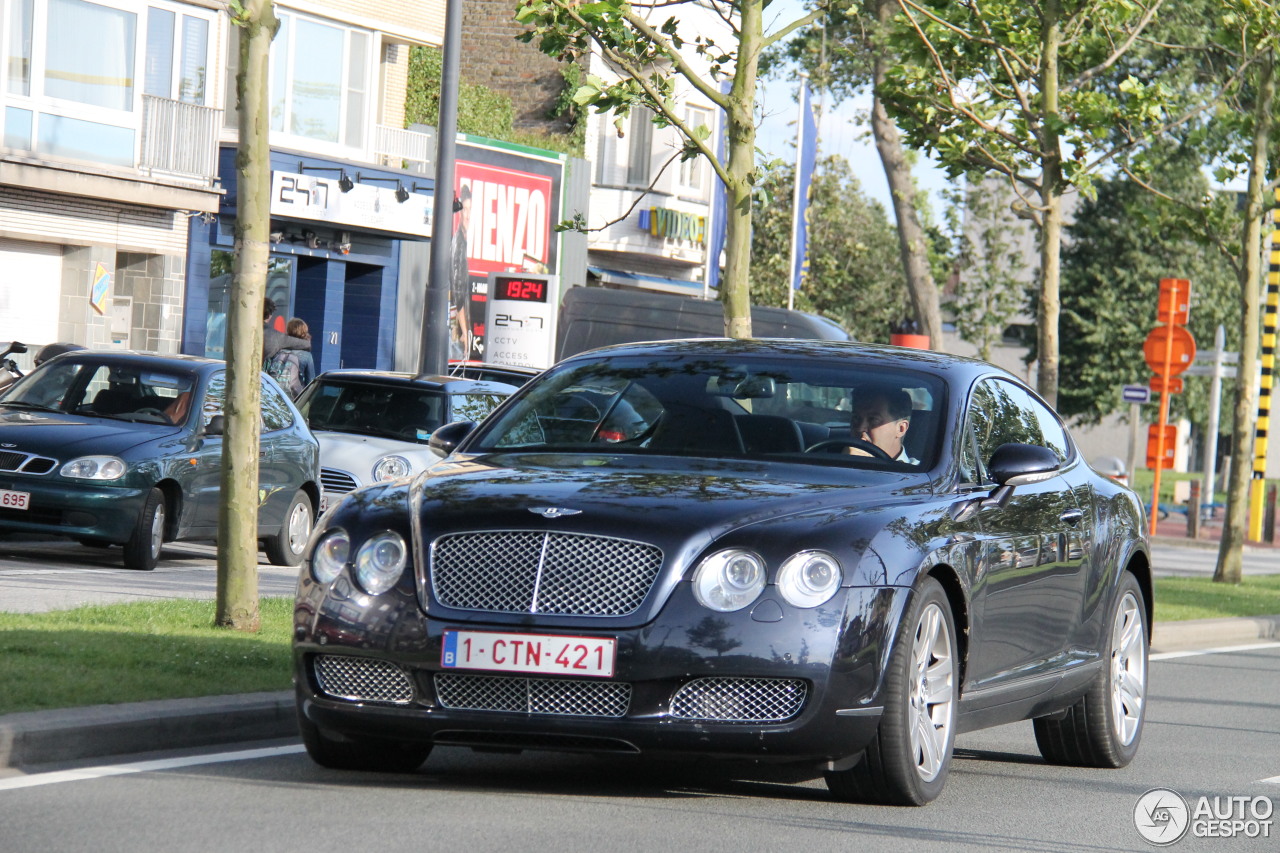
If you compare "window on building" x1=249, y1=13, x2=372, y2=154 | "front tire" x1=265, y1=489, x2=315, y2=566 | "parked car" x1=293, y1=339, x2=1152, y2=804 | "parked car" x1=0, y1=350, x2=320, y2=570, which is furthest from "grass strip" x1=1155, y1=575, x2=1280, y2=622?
"window on building" x1=249, y1=13, x2=372, y2=154

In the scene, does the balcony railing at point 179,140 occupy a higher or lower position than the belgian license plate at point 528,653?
higher

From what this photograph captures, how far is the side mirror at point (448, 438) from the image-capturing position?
7.83 m

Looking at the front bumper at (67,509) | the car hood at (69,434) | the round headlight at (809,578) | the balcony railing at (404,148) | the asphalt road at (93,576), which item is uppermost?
the balcony railing at (404,148)

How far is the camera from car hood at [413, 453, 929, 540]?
624 cm

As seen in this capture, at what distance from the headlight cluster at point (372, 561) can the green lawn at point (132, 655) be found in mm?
1436

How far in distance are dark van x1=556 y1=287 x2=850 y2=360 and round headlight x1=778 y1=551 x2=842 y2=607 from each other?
66.2 ft

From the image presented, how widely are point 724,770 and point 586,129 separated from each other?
36.3m

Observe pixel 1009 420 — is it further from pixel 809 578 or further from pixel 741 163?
pixel 741 163

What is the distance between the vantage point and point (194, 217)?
3072cm

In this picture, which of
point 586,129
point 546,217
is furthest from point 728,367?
point 586,129

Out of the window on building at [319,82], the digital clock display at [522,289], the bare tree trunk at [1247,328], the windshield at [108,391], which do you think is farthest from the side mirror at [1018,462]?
the window on building at [319,82]

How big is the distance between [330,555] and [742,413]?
1.71 m

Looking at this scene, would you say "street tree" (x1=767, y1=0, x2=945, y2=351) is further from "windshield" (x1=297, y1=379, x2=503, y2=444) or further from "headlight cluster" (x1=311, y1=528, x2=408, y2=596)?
"headlight cluster" (x1=311, y1=528, x2=408, y2=596)

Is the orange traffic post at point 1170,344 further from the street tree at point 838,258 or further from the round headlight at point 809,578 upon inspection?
the round headlight at point 809,578
